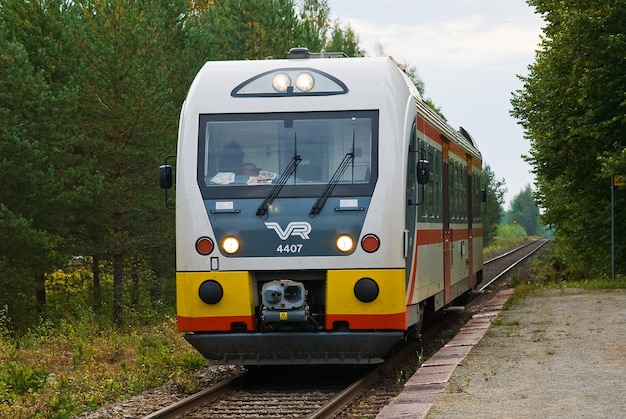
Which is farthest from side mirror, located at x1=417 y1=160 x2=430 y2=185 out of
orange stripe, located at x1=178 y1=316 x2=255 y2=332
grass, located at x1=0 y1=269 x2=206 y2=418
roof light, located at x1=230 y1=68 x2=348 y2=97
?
grass, located at x1=0 y1=269 x2=206 y2=418

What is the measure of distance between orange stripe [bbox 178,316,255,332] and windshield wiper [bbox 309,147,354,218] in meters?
1.21

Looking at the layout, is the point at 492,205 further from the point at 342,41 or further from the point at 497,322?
the point at 497,322

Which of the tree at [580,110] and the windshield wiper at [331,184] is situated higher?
the tree at [580,110]

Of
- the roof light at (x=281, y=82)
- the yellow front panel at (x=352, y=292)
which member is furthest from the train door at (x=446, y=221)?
the yellow front panel at (x=352, y=292)

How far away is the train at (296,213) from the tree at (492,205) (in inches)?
2986

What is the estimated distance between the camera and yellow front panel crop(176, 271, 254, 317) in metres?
11.2

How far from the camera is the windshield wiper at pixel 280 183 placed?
11289 mm

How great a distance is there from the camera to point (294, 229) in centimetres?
1120

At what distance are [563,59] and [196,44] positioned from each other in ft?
38.5

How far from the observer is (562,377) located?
34.3 ft

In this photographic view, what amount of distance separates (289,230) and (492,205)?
290ft

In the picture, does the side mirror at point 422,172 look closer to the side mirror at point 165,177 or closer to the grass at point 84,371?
the side mirror at point 165,177

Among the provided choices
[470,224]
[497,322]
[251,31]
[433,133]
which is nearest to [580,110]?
[470,224]

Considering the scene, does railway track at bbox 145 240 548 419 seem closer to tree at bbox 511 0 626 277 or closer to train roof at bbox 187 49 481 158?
train roof at bbox 187 49 481 158
